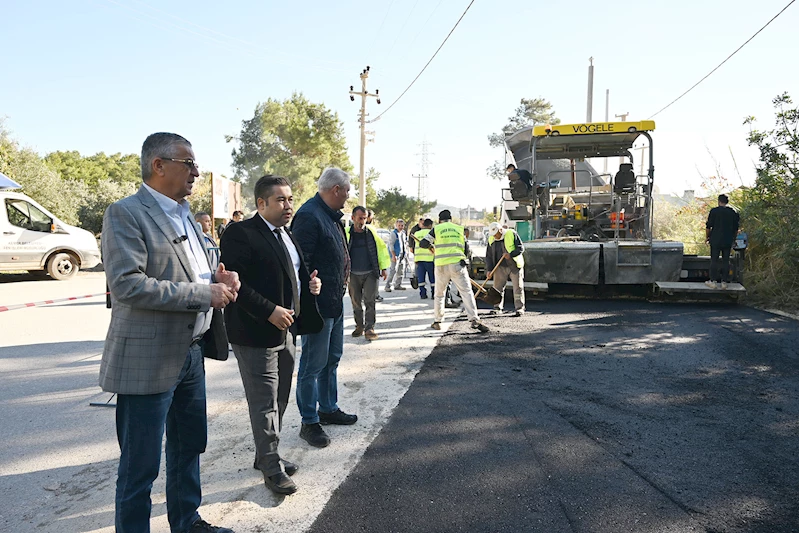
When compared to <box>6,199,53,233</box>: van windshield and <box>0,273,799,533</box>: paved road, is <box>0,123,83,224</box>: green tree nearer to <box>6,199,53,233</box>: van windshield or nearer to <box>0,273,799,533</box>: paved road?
<box>6,199,53,233</box>: van windshield

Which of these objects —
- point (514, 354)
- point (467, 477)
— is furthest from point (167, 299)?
point (514, 354)

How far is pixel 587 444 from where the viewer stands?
12.0 feet

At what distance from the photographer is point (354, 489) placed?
3033 mm

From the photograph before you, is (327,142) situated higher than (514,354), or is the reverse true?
(327,142)

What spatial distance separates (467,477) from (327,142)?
45.3m

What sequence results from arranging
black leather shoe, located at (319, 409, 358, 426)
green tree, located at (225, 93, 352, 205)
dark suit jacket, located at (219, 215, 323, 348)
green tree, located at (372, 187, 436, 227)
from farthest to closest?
green tree, located at (372, 187, 436, 227), green tree, located at (225, 93, 352, 205), black leather shoe, located at (319, 409, 358, 426), dark suit jacket, located at (219, 215, 323, 348)

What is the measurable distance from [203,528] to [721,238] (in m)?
9.67

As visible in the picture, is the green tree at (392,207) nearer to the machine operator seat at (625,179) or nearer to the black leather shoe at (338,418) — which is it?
the machine operator seat at (625,179)

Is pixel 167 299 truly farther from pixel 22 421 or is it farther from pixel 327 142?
pixel 327 142

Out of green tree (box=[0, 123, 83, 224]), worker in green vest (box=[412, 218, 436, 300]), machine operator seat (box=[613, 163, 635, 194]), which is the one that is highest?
green tree (box=[0, 123, 83, 224])

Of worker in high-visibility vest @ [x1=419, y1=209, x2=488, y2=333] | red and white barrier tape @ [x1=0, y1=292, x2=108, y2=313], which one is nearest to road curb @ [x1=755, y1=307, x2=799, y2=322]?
worker in high-visibility vest @ [x1=419, y1=209, x2=488, y2=333]

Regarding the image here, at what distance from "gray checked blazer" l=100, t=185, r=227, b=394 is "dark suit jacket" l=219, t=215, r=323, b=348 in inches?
25.4

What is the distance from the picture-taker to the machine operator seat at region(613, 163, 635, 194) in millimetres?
10148

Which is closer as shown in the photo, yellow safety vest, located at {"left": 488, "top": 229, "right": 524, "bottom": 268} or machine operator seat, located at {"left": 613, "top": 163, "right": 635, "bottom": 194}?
yellow safety vest, located at {"left": 488, "top": 229, "right": 524, "bottom": 268}
